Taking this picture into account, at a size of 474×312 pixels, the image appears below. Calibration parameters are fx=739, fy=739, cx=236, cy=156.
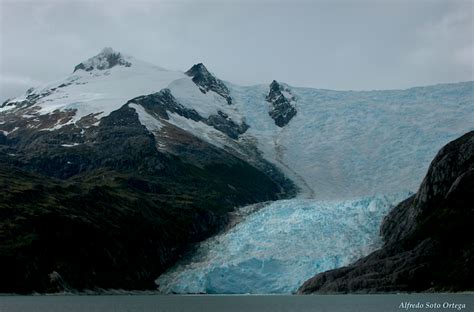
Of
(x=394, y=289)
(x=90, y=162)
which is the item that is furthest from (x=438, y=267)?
(x=90, y=162)

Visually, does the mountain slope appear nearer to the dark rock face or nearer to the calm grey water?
the calm grey water

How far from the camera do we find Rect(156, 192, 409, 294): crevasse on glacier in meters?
135

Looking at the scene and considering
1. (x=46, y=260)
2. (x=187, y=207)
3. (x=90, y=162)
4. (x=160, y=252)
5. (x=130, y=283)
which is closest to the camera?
(x=46, y=260)

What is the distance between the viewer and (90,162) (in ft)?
632

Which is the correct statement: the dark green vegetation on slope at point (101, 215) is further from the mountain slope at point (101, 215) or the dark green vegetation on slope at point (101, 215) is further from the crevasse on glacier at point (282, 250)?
the crevasse on glacier at point (282, 250)

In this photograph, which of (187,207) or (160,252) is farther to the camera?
(187,207)

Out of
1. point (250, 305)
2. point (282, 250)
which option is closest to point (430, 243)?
point (282, 250)

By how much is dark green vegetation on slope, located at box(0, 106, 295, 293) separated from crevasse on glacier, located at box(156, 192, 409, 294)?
26.8 ft

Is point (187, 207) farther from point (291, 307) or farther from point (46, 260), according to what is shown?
point (291, 307)

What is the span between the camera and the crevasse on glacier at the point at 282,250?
443 ft

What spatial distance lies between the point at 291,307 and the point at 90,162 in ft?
363

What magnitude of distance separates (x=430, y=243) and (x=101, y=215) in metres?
64.5

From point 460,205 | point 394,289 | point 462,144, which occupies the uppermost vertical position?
point 462,144

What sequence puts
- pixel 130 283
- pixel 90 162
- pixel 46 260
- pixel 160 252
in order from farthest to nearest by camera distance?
pixel 90 162, pixel 160 252, pixel 130 283, pixel 46 260
